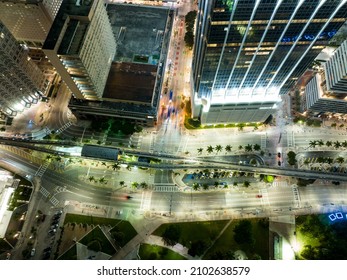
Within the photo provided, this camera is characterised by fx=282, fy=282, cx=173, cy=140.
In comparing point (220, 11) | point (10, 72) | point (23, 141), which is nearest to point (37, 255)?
point (23, 141)

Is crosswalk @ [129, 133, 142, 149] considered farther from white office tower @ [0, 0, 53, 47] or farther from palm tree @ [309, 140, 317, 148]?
palm tree @ [309, 140, 317, 148]

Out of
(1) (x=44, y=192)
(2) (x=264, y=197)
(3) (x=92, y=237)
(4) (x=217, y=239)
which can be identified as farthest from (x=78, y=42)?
(2) (x=264, y=197)

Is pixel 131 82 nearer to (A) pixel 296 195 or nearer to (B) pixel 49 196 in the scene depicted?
(B) pixel 49 196

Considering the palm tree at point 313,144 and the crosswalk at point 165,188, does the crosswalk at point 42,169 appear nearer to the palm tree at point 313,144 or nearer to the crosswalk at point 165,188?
the crosswalk at point 165,188

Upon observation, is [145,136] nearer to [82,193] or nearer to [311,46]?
[82,193]

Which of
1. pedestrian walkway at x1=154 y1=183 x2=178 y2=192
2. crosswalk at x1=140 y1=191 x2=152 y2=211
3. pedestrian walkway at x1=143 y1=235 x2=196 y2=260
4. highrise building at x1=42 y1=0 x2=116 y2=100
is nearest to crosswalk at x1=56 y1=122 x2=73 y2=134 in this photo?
highrise building at x1=42 y1=0 x2=116 y2=100


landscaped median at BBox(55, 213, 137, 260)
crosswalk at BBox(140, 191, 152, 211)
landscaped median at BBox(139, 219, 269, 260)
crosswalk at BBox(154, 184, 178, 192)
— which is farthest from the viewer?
crosswalk at BBox(154, 184, 178, 192)

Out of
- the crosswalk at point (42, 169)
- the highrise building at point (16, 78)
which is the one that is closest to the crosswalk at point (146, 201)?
the crosswalk at point (42, 169)
